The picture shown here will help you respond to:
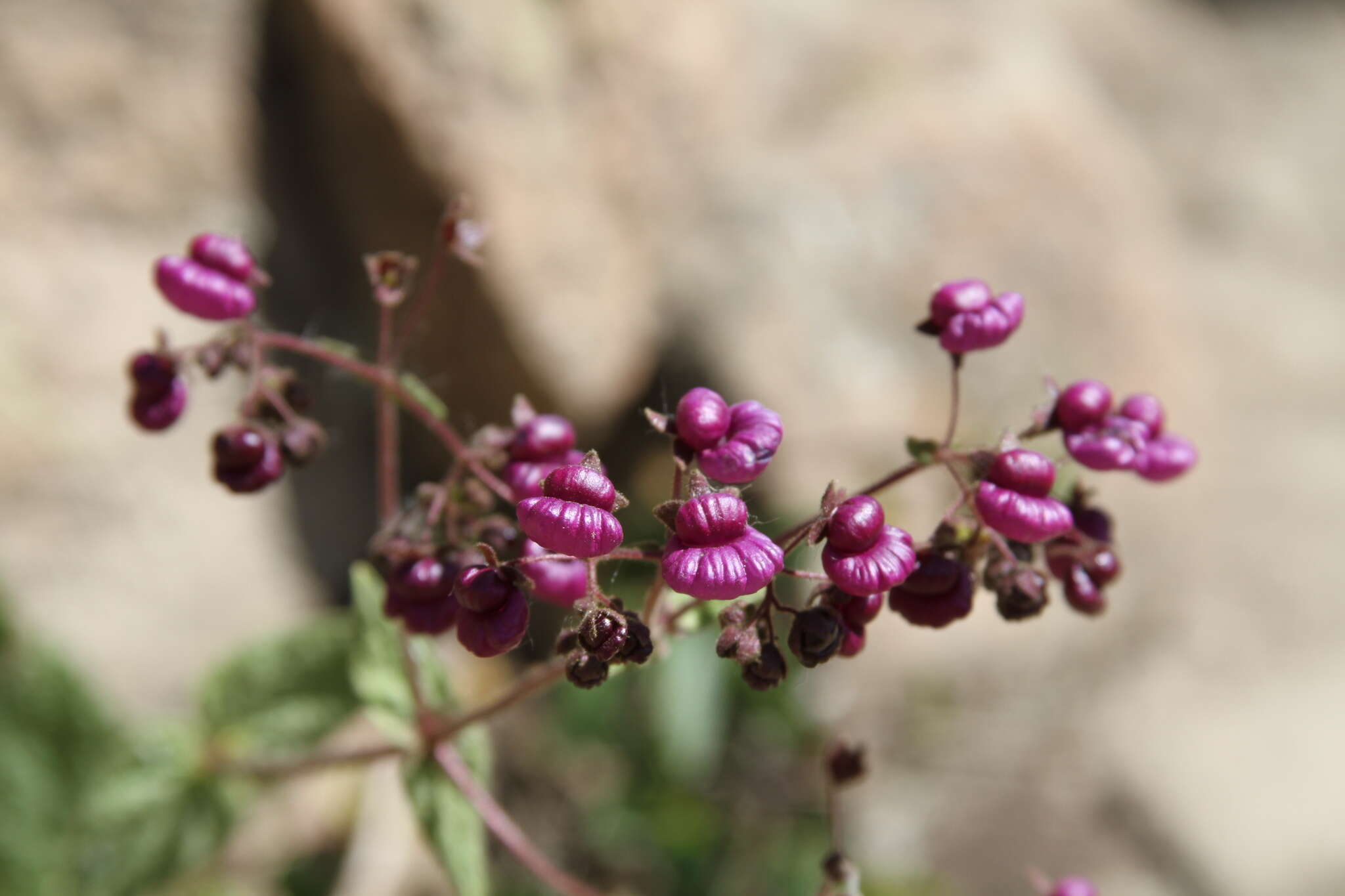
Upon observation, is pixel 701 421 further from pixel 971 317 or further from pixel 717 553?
pixel 971 317

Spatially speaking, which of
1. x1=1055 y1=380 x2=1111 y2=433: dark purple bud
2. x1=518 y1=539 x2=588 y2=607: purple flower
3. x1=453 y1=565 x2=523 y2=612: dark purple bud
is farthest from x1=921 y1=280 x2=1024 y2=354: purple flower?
x1=453 y1=565 x2=523 y2=612: dark purple bud

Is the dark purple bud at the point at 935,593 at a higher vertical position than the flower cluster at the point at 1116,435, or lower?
lower

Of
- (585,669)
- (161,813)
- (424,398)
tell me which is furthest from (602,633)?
(161,813)

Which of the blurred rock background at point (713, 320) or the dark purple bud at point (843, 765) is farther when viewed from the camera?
the blurred rock background at point (713, 320)

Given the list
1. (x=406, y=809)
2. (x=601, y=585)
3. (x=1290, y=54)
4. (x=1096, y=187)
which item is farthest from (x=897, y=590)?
(x=1290, y=54)

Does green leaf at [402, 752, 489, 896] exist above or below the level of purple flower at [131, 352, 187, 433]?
below

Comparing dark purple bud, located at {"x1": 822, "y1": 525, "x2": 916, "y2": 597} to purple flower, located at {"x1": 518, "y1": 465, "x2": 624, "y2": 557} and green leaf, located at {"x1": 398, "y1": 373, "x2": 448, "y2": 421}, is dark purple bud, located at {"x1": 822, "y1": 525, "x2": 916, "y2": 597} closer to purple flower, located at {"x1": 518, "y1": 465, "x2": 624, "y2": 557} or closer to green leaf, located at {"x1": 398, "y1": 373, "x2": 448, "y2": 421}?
purple flower, located at {"x1": 518, "y1": 465, "x2": 624, "y2": 557}

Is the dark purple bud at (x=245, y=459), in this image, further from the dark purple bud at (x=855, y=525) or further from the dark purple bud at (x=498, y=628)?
the dark purple bud at (x=855, y=525)

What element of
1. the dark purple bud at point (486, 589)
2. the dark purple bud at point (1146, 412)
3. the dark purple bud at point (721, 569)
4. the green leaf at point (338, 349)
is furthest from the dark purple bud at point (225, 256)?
the dark purple bud at point (1146, 412)
